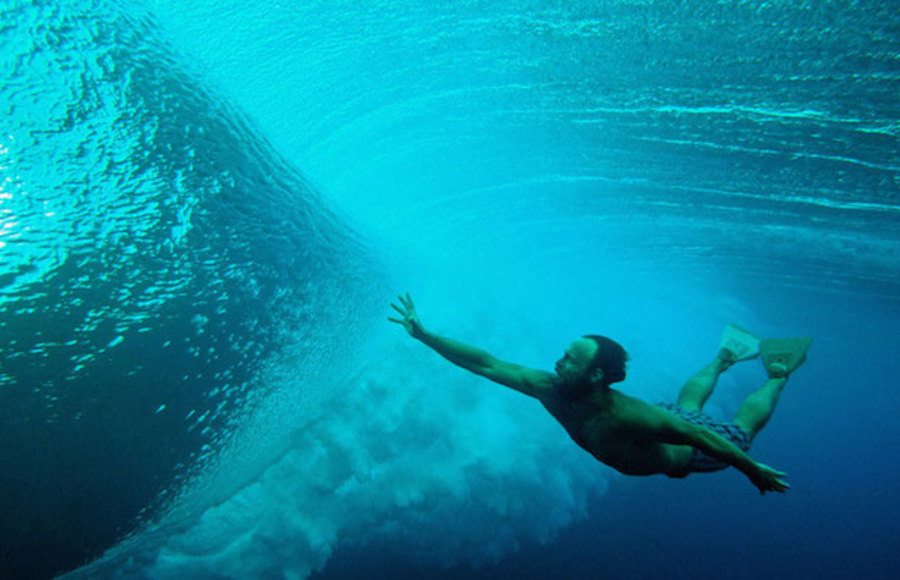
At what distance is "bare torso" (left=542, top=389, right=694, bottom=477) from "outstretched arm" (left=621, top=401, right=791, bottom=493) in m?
0.06

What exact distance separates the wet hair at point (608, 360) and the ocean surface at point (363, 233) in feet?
8.87

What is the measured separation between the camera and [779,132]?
496 centimetres

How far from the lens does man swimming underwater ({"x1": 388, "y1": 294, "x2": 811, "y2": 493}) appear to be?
2.59 m

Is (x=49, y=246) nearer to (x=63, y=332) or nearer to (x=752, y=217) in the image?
(x=63, y=332)

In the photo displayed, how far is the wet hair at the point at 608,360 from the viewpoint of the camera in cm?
258

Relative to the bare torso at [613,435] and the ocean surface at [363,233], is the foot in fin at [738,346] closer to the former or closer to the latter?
the bare torso at [613,435]

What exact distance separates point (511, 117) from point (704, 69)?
2696 mm

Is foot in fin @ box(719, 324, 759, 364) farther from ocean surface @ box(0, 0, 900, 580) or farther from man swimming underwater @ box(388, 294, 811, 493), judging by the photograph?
ocean surface @ box(0, 0, 900, 580)

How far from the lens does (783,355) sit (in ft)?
14.0

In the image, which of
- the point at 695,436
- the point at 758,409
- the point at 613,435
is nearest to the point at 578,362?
the point at 613,435

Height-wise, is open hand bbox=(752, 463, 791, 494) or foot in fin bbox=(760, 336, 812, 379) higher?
foot in fin bbox=(760, 336, 812, 379)

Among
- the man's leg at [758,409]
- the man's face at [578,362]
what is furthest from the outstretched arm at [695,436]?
the man's leg at [758,409]

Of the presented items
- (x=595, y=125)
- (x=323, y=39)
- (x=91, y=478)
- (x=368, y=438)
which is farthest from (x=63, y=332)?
(x=368, y=438)

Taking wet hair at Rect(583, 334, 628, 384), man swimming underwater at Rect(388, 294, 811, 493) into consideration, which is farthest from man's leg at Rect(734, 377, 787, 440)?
wet hair at Rect(583, 334, 628, 384)
